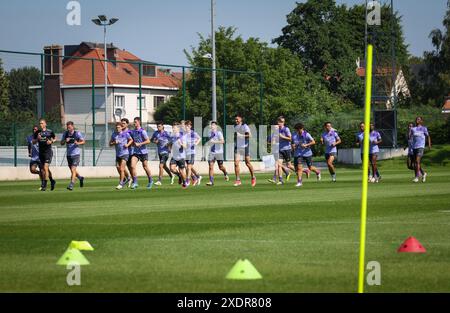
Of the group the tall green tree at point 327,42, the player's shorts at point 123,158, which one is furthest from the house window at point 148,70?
the player's shorts at point 123,158

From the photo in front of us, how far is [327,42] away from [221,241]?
8884cm

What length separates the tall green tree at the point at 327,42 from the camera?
101 m

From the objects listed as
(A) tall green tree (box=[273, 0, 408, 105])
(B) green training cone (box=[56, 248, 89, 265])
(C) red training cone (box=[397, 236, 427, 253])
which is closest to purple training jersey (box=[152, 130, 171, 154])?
(C) red training cone (box=[397, 236, 427, 253])

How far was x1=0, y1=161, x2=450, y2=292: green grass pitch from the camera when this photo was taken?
371 inches

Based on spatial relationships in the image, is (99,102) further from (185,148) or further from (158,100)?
(158,100)

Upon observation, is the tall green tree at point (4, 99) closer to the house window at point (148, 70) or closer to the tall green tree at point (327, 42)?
the house window at point (148, 70)

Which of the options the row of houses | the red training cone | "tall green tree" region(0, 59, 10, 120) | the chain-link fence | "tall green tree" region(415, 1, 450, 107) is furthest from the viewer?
"tall green tree" region(415, 1, 450, 107)

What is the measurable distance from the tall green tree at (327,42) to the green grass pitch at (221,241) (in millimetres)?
78053

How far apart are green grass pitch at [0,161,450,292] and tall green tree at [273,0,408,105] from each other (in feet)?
256

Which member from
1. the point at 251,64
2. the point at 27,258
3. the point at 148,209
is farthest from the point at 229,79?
the point at 27,258

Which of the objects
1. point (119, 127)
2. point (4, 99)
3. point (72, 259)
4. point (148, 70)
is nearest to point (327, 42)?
point (148, 70)

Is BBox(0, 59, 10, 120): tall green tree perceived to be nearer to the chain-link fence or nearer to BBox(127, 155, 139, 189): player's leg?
the chain-link fence

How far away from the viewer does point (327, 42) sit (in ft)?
330

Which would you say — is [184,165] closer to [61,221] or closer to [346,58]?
[61,221]
